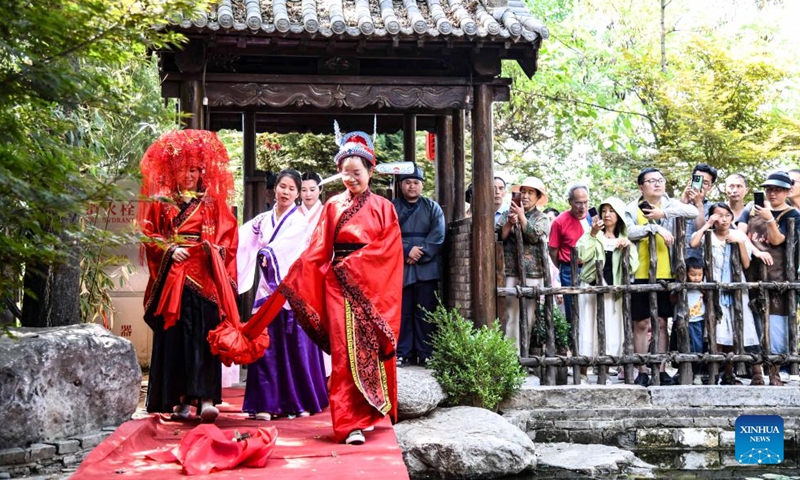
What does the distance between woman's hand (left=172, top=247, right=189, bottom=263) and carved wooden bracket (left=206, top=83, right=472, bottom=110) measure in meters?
2.11

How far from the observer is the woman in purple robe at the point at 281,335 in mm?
7191

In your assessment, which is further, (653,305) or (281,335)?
(653,305)

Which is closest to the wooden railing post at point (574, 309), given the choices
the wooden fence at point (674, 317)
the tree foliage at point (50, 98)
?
the wooden fence at point (674, 317)

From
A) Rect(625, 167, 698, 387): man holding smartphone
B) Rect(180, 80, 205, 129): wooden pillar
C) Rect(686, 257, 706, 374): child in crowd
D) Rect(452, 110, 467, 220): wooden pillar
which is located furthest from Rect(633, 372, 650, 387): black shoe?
Rect(180, 80, 205, 129): wooden pillar

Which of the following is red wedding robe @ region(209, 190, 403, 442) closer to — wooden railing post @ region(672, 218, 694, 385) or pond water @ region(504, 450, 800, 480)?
pond water @ region(504, 450, 800, 480)

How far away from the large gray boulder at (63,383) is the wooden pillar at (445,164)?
454 centimetres

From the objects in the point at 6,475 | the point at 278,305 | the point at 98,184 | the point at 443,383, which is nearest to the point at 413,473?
the point at 443,383

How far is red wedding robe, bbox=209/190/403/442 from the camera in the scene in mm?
6195

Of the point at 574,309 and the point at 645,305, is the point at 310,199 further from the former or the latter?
the point at 645,305

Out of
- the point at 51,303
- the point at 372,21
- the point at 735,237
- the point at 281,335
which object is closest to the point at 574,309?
the point at 735,237

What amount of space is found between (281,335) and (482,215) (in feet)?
7.97

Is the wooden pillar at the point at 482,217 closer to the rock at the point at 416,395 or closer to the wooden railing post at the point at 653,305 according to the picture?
the rock at the point at 416,395

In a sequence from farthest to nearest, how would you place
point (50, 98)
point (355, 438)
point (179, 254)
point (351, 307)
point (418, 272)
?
point (418, 272) → point (179, 254) → point (351, 307) → point (355, 438) → point (50, 98)

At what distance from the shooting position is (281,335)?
24.1 feet
